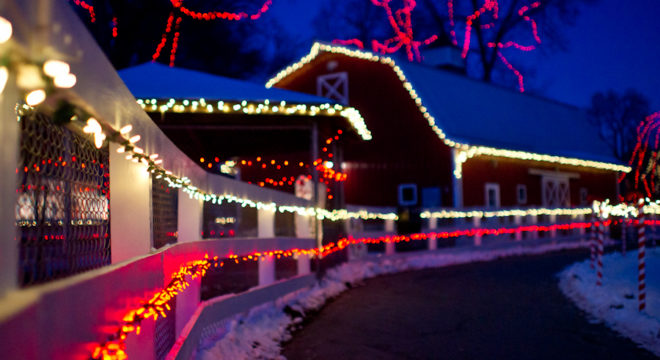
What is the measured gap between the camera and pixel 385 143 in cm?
2453

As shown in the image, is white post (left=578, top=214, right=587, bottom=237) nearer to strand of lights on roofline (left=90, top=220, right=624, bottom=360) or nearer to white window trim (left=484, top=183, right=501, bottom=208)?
white window trim (left=484, top=183, right=501, bottom=208)

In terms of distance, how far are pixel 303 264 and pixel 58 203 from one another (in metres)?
8.88

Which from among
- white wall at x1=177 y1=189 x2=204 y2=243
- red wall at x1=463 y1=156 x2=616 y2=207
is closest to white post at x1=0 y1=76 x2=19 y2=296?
white wall at x1=177 y1=189 x2=204 y2=243

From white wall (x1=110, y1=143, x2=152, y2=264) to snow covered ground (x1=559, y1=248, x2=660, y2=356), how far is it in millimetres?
5427

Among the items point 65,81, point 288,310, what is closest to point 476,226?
point 288,310

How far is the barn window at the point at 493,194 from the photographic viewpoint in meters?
25.6

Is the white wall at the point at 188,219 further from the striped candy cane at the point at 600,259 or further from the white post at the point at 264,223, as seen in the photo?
the striped candy cane at the point at 600,259

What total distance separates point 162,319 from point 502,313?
5.77 meters

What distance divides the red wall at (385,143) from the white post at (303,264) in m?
12.4

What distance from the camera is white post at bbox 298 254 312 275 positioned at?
11.5 metres

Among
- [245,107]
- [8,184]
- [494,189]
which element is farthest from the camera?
[494,189]

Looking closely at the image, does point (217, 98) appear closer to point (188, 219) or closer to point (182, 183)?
point (188, 219)

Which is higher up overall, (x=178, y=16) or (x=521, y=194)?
(x=178, y=16)

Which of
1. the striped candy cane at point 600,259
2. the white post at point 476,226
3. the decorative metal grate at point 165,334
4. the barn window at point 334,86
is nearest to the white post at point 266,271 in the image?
the decorative metal grate at point 165,334
